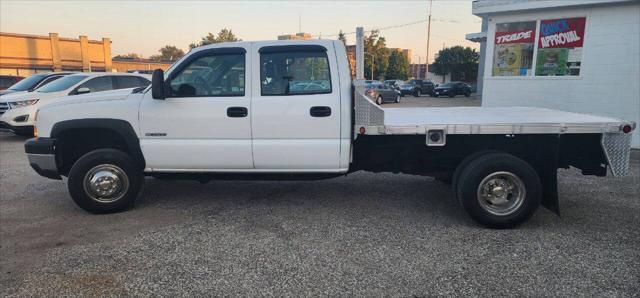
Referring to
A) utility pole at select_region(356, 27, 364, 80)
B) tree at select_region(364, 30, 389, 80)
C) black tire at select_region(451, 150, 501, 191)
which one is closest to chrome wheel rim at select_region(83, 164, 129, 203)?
utility pole at select_region(356, 27, 364, 80)

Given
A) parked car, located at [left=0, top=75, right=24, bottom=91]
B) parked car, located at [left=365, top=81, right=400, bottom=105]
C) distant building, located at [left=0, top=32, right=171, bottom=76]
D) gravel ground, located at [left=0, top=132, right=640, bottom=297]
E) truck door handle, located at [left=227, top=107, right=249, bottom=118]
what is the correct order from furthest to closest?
distant building, located at [left=0, top=32, right=171, bottom=76] → parked car, located at [left=365, top=81, right=400, bottom=105] → parked car, located at [left=0, top=75, right=24, bottom=91] → truck door handle, located at [left=227, top=107, right=249, bottom=118] → gravel ground, located at [left=0, top=132, right=640, bottom=297]

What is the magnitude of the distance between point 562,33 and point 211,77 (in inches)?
342

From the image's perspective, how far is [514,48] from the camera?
33.6ft

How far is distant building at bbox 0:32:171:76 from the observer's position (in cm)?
3641

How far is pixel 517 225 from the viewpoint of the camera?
172 inches

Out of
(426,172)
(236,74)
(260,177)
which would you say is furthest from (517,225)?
(236,74)

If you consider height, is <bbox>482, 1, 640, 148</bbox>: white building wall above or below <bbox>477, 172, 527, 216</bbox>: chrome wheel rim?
above

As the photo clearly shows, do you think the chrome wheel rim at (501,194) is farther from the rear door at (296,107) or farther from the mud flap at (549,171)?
the rear door at (296,107)

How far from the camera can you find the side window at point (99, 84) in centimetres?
1054

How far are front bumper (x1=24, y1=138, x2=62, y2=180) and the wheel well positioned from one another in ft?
0.18

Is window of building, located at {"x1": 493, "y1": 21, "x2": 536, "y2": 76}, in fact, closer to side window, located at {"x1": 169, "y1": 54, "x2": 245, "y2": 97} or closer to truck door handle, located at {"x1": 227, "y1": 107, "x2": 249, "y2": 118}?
side window, located at {"x1": 169, "y1": 54, "x2": 245, "y2": 97}

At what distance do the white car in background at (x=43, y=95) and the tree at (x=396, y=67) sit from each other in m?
57.7

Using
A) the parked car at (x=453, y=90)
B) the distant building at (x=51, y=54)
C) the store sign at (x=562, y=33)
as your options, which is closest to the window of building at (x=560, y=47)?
the store sign at (x=562, y=33)

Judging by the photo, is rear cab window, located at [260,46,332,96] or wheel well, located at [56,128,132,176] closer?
rear cab window, located at [260,46,332,96]
